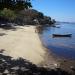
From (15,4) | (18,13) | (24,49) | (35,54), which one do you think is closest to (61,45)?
(24,49)

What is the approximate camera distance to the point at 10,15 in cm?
7431

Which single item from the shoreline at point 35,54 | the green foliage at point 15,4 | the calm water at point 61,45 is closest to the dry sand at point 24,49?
the shoreline at point 35,54

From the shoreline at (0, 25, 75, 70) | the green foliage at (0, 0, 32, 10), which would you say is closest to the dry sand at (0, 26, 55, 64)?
the shoreline at (0, 25, 75, 70)

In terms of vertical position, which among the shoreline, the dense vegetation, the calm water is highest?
the dense vegetation

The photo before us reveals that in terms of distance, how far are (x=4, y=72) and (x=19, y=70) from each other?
43.6 inches

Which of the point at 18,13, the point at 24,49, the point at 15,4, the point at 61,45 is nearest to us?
the point at 15,4

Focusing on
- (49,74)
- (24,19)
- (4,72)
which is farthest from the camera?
(24,19)

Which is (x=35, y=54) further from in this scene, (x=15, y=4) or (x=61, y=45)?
(x=61, y=45)

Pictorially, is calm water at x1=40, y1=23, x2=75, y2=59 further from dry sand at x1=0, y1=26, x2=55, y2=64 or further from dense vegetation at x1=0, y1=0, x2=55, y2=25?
dense vegetation at x1=0, y1=0, x2=55, y2=25

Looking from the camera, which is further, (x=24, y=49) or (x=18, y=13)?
(x=18, y=13)

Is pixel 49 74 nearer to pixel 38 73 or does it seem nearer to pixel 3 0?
pixel 38 73

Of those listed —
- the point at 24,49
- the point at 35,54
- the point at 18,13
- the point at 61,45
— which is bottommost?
the point at 61,45

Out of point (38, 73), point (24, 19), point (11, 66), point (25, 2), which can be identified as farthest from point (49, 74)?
point (24, 19)

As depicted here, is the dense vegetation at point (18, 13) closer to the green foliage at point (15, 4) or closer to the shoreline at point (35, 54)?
the green foliage at point (15, 4)
